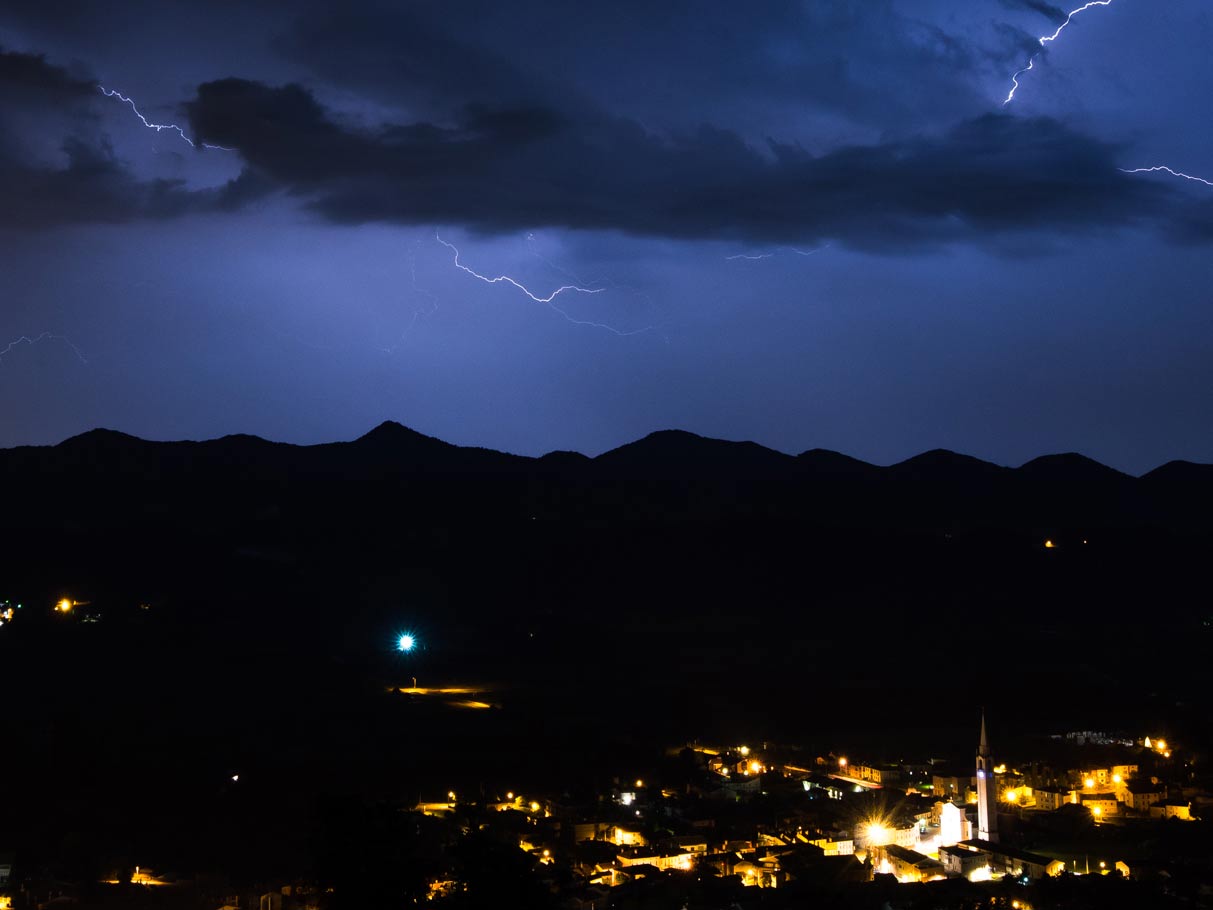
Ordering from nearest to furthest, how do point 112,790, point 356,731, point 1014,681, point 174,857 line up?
point 174,857 → point 112,790 → point 356,731 → point 1014,681

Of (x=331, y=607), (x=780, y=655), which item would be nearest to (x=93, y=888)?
(x=331, y=607)

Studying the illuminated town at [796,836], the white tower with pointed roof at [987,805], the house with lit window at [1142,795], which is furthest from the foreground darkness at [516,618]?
the white tower with pointed roof at [987,805]

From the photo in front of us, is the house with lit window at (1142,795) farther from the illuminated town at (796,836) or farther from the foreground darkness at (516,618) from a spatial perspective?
the foreground darkness at (516,618)

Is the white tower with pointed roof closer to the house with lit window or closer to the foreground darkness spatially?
the house with lit window

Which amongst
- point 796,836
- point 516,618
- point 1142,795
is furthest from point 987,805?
point 516,618

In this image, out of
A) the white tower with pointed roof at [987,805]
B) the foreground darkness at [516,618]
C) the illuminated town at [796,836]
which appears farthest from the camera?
the foreground darkness at [516,618]

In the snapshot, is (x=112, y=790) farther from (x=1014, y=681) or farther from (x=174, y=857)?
(x=1014, y=681)

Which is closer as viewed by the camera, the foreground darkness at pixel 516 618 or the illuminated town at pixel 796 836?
the illuminated town at pixel 796 836

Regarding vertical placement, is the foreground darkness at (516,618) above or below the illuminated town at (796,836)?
above
